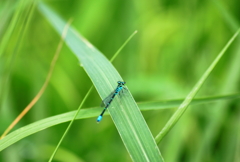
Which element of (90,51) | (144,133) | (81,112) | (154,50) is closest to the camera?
(144,133)

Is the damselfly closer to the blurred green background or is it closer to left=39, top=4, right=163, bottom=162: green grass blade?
left=39, top=4, right=163, bottom=162: green grass blade

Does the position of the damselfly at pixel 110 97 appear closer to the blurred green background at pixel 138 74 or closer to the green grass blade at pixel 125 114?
the green grass blade at pixel 125 114

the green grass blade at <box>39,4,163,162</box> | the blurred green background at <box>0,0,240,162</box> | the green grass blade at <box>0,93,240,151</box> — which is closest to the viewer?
the green grass blade at <box>39,4,163,162</box>

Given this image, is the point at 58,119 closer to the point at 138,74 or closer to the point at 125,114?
the point at 125,114

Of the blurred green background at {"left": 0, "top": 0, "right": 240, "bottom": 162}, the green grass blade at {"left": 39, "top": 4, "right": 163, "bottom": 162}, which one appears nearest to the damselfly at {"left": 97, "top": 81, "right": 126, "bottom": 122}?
the green grass blade at {"left": 39, "top": 4, "right": 163, "bottom": 162}

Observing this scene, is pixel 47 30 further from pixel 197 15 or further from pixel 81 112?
pixel 81 112

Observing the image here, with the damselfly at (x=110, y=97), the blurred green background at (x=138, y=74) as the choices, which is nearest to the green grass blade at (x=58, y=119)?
the damselfly at (x=110, y=97)

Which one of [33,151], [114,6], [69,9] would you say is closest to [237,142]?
[33,151]

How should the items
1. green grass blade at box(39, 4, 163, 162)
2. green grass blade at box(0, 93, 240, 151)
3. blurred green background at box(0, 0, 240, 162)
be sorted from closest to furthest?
green grass blade at box(39, 4, 163, 162) < green grass blade at box(0, 93, 240, 151) < blurred green background at box(0, 0, 240, 162)
